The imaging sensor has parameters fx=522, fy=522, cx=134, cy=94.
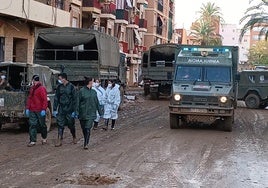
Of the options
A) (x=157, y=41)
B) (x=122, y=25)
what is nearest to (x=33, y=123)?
(x=122, y=25)

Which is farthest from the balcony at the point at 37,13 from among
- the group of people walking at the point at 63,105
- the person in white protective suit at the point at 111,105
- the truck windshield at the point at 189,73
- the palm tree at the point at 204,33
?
the palm tree at the point at 204,33

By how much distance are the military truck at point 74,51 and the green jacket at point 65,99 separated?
7186 millimetres

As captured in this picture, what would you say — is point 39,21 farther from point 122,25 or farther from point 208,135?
point 122,25

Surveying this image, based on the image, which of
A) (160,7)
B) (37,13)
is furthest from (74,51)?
(160,7)

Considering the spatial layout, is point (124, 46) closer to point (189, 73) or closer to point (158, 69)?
point (158, 69)

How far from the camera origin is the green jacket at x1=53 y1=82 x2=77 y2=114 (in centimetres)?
1263

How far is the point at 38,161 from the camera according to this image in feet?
34.3

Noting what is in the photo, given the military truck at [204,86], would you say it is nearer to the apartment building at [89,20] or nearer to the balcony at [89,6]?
the apartment building at [89,20]

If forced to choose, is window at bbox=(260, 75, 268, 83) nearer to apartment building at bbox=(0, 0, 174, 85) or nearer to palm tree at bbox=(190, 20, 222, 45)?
apartment building at bbox=(0, 0, 174, 85)

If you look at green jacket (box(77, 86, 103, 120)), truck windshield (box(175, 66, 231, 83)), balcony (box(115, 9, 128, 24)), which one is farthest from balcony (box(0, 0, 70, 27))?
balcony (box(115, 9, 128, 24))

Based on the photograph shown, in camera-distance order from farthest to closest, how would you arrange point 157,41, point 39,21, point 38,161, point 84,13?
1. point 157,41
2. point 84,13
3. point 39,21
4. point 38,161

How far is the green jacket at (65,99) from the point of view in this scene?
1263 cm

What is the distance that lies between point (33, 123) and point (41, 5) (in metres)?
16.4

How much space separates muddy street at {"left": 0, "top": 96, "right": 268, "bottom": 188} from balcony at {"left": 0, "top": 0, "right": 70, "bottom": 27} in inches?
371
